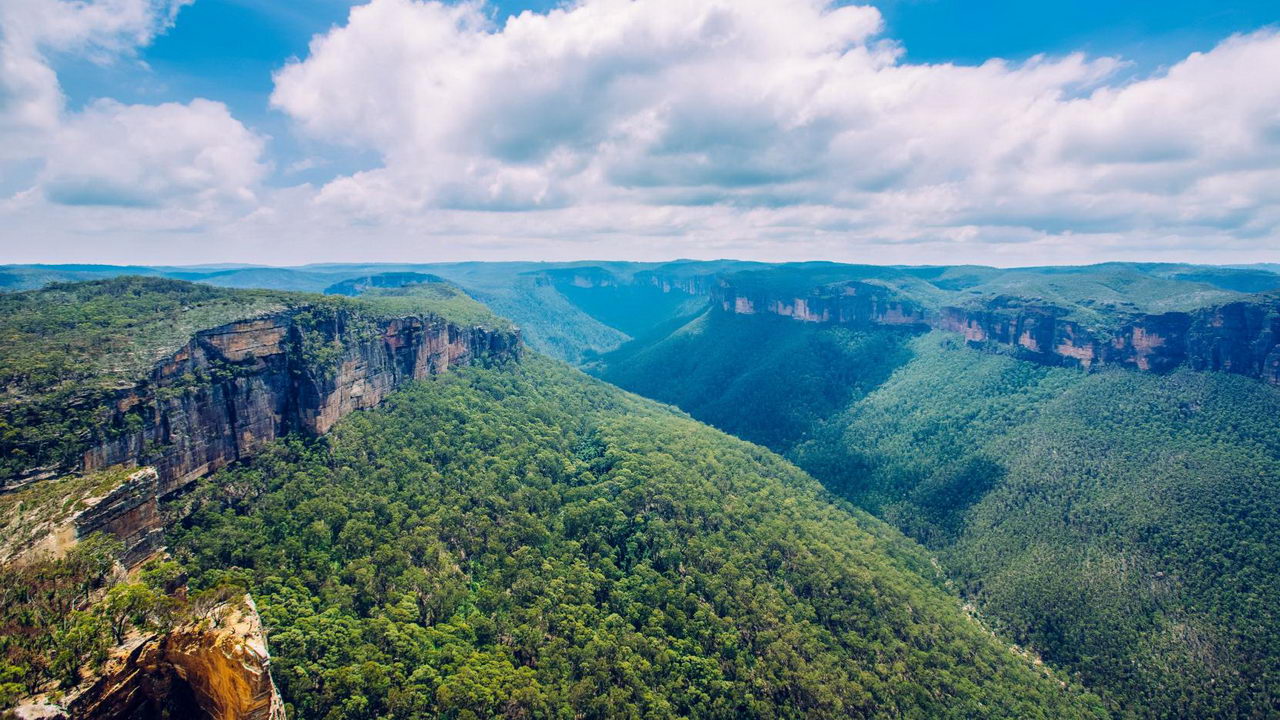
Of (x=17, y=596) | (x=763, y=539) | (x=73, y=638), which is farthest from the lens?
(x=763, y=539)

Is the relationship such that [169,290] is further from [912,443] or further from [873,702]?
[912,443]

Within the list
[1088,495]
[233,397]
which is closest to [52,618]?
[233,397]

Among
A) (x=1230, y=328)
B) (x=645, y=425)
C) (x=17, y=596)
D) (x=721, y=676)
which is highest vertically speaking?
(x=1230, y=328)

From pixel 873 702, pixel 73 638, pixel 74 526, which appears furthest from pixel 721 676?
pixel 74 526

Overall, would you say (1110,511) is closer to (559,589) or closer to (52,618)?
(559,589)

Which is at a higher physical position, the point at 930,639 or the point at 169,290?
the point at 169,290

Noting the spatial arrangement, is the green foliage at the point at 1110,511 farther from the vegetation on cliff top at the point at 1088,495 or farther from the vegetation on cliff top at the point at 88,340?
the vegetation on cliff top at the point at 88,340

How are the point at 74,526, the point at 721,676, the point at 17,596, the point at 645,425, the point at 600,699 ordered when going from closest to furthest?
the point at 17,596
the point at 74,526
the point at 600,699
the point at 721,676
the point at 645,425

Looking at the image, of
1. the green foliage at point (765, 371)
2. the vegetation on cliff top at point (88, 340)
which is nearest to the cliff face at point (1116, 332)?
the green foliage at point (765, 371)
